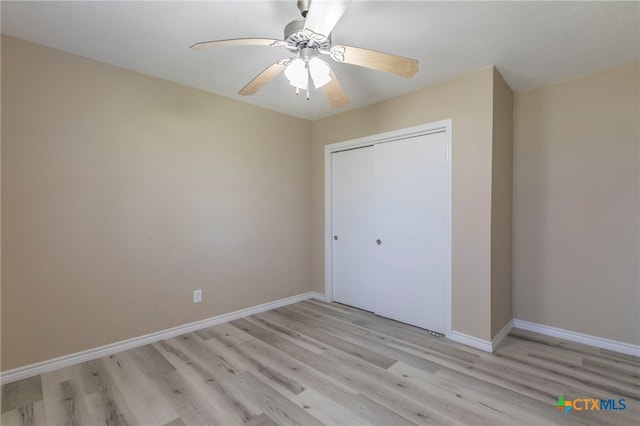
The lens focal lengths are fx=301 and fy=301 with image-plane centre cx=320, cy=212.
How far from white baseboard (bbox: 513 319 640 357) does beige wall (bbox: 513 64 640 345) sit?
56 mm

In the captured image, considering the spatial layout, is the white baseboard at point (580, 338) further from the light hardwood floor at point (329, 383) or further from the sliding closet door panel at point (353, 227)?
the sliding closet door panel at point (353, 227)

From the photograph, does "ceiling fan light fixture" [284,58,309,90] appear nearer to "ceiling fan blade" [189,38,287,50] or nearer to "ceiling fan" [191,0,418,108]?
"ceiling fan" [191,0,418,108]

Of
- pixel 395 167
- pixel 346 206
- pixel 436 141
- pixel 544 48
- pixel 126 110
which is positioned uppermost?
pixel 544 48

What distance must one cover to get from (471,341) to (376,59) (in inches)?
94.3

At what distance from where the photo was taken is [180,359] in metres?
2.40

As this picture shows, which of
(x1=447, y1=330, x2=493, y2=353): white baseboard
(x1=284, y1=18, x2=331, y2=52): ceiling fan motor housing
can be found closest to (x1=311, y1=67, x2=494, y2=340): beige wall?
(x1=447, y1=330, x2=493, y2=353): white baseboard

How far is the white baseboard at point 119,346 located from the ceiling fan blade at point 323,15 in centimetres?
273

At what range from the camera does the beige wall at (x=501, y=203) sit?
2.55 meters

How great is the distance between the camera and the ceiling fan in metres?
1.38

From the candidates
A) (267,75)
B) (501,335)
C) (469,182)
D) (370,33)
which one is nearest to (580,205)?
(469,182)

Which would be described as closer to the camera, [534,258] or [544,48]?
[544,48]

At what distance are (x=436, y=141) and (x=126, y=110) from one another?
2.75 m

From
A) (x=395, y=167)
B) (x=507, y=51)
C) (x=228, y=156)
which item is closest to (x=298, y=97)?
(x=228, y=156)

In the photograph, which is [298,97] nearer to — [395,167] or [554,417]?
[395,167]
